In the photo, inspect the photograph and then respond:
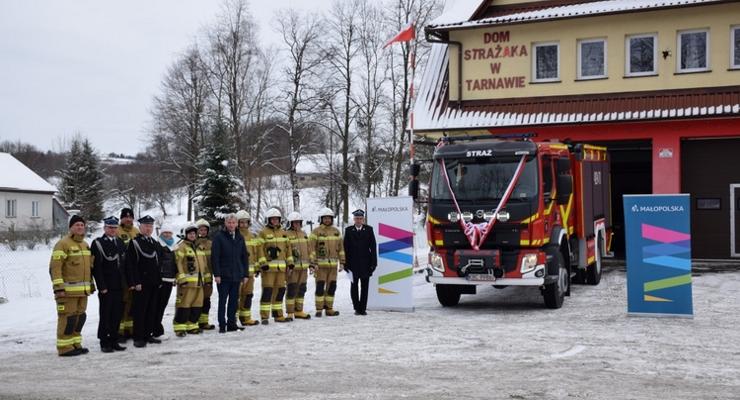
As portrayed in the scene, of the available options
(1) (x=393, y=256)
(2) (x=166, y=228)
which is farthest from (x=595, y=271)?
(2) (x=166, y=228)

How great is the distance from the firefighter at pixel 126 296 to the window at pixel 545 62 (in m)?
14.9

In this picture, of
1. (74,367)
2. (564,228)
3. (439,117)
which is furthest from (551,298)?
(439,117)

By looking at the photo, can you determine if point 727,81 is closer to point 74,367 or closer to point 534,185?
point 534,185

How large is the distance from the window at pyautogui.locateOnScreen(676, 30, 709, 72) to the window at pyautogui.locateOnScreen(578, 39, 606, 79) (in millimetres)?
2085

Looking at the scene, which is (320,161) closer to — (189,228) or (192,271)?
(189,228)

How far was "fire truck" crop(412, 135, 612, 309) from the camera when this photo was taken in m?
13.8

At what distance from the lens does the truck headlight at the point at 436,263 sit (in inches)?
563

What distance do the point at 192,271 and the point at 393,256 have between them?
438 centimetres

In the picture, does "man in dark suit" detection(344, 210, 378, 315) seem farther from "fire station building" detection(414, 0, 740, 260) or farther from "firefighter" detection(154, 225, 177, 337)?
"fire station building" detection(414, 0, 740, 260)

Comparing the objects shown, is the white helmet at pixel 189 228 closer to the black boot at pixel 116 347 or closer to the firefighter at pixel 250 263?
the firefighter at pixel 250 263

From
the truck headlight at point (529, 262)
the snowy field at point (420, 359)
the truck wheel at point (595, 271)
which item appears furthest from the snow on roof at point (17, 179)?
the truck headlight at point (529, 262)

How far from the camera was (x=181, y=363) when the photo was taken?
991 centimetres

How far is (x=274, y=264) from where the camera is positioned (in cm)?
1355

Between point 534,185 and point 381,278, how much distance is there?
3.42 meters
